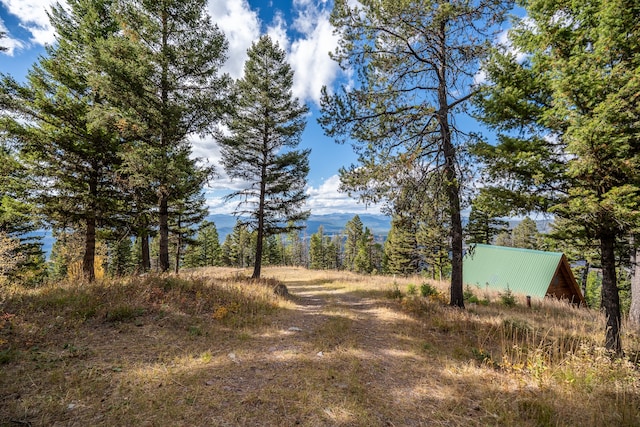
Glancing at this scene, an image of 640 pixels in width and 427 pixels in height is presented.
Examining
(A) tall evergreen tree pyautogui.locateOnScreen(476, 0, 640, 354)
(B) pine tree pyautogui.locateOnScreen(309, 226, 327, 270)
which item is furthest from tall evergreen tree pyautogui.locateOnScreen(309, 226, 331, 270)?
(A) tall evergreen tree pyautogui.locateOnScreen(476, 0, 640, 354)

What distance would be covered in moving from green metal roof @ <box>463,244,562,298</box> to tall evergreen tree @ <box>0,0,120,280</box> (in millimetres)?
19442

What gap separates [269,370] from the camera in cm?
420

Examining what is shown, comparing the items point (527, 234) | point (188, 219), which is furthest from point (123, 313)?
point (527, 234)

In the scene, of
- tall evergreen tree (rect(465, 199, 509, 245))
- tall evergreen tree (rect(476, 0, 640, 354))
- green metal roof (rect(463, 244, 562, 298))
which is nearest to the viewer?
tall evergreen tree (rect(476, 0, 640, 354))

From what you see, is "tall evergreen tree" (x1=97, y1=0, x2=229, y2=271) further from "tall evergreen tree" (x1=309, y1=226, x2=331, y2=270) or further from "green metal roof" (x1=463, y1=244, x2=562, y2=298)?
"tall evergreen tree" (x1=309, y1=226, x2=331, y2=270)

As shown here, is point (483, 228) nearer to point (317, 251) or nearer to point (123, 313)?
point (123, 313)

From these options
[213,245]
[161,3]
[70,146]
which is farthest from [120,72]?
[213,245]

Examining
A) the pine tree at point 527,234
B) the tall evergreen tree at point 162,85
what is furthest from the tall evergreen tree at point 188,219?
the pine tree at point 527,234

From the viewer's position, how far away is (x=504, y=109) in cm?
538

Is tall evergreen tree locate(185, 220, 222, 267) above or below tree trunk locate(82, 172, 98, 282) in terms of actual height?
below

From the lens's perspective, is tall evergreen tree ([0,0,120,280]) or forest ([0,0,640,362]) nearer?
forest ([0,0,640,362])

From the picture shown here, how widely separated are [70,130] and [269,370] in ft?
39.6

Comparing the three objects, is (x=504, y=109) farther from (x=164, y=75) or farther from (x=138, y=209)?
(x=138, y=209)

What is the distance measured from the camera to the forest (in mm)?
4312
